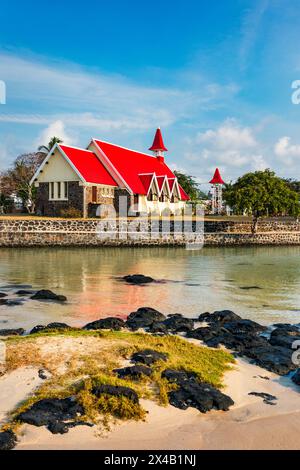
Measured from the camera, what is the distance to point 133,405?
5.34m

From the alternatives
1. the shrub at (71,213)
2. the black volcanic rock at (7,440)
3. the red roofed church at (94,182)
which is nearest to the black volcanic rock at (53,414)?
the black volcanic rock at (7,440)

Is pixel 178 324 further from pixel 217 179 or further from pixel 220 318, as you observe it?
pixel 217 179

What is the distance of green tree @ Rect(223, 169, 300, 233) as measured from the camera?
35906mm

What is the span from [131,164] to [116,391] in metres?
41.7

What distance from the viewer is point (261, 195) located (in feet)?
118

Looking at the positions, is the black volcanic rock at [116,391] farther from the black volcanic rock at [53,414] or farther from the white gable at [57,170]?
the white gable at [57,170]

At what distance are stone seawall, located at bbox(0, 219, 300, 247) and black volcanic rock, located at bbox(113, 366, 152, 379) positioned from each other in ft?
90.1

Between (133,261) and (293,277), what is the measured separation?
988cm

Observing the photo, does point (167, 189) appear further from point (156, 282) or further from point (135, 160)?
point (156, 282)

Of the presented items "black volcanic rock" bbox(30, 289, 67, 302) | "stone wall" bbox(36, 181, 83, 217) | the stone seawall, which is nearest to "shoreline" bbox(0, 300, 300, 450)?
"black volcanic rock" bbox(30, 289, 67, 302)

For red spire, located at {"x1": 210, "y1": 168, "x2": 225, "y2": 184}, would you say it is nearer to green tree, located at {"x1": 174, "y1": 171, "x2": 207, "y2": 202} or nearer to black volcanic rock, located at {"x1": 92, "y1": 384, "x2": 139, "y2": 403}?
green tree, located at {"x1": 174, "y1": 171, "x2": 207, "y2": 202}

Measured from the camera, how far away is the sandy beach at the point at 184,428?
473 centimetres

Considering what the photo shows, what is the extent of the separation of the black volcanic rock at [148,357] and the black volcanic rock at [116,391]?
111 centimetres
